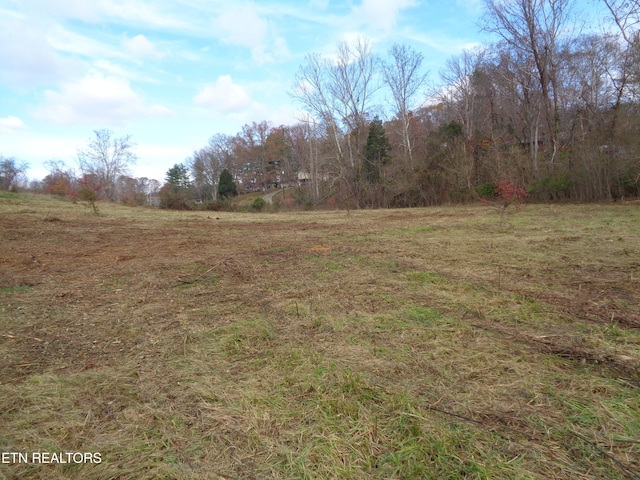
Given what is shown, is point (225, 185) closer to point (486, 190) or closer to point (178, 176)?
point (178, 176)

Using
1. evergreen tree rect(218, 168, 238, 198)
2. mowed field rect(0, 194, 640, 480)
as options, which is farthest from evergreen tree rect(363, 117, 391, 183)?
mowed field rect(0, 194, 640, 480)

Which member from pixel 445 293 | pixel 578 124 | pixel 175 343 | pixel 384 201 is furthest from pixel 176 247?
pixel 578 124

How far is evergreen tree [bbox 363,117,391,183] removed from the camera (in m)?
28.4

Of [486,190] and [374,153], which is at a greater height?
[374,153]

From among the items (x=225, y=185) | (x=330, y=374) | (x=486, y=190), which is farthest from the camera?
(x=225, y=185)

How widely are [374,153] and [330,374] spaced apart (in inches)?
1130

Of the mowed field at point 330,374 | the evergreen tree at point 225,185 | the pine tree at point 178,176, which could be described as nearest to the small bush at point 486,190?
the mowed field at point 330,374

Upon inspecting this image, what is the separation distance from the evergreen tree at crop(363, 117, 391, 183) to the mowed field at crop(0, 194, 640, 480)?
962 inches

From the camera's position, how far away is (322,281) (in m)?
4.60

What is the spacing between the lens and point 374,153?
1144 inches

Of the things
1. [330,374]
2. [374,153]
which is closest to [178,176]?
[374,153]

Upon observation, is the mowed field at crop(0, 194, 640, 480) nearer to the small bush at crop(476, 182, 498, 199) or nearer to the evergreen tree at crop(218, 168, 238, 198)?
the small bush at crop(476, 182, 498, 199)

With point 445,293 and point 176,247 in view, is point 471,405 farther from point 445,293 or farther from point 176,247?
point 176,247

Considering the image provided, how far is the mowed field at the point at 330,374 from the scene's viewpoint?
152cm
